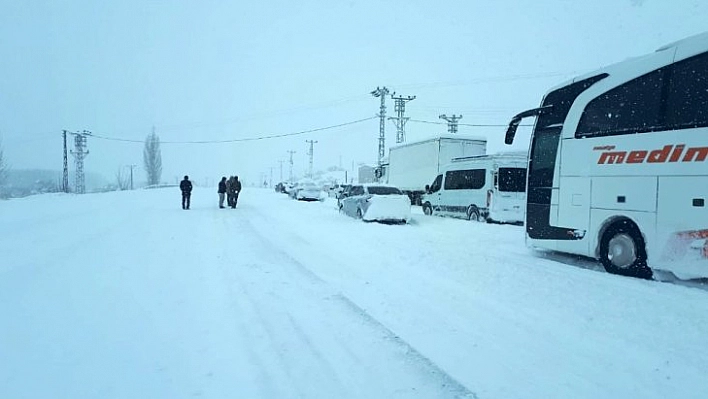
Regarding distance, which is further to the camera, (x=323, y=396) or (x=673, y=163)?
(x=673, y=163)

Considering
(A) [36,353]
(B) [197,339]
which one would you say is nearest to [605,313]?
(B) [197,339]

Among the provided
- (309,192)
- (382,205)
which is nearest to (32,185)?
(309,192)

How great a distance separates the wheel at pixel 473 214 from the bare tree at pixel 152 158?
68.8m

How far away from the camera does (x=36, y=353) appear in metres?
3.88

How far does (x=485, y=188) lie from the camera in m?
17.0

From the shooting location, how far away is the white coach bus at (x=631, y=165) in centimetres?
655

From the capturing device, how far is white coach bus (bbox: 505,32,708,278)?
6547 mm

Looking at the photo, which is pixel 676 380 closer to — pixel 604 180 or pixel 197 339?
pixel 197 339

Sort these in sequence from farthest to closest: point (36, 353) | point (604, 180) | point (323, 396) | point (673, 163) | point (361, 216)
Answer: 1. point (361, 216)
2. point (604, 180)
3. point (673, 163)
4. point (36, 353)
5. point (323, 396)

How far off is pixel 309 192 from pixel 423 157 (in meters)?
9.58

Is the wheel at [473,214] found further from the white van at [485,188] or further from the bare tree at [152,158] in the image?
the bare tree at [152,158]

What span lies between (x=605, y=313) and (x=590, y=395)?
2.37 m

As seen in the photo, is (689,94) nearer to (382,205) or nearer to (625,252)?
(625,252)

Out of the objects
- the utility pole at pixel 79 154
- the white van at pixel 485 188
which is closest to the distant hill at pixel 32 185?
the utility pole at pixel 79 154
